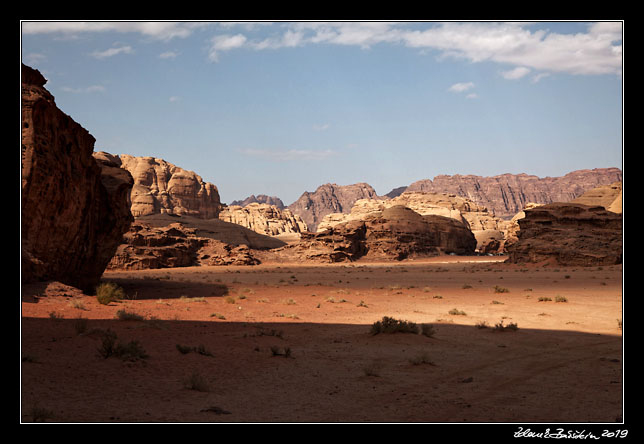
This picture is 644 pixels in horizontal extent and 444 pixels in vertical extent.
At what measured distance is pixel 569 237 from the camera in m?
46.8

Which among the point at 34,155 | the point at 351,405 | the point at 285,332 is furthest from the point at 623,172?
the point at 34,155

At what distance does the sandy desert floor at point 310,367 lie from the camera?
645 cm

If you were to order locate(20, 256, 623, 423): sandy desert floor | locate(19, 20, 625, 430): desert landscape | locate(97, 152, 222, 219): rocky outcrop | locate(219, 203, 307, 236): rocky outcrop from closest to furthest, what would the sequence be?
locate(20, 256, 623, 423): sandy desert floor < locate(19, 20, 625, 430): desert landscape < locate(97, 152, 222, 219): rocky outcrop < locate(219, 203, 307, 236): rocky outcrop

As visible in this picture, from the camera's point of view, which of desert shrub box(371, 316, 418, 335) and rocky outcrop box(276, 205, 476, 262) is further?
rocky outcrop box(276, 205, 476, 262)

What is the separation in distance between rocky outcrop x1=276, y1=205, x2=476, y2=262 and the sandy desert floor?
5612 centimetres

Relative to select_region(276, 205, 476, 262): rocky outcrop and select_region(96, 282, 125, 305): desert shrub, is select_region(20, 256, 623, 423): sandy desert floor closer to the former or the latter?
select_region(96, 282, 125, 305): desert shrub

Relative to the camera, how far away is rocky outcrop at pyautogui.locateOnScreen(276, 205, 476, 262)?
7369cm

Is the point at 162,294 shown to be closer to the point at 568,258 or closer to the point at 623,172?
A: the point at 623,172

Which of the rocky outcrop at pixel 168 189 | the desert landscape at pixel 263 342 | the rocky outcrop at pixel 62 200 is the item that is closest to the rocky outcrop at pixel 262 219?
the rocky outcrop at pixel 168 189

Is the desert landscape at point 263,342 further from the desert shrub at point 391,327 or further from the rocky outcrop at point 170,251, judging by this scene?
the rocky outcrop at point 170,251

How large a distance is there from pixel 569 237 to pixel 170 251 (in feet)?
132

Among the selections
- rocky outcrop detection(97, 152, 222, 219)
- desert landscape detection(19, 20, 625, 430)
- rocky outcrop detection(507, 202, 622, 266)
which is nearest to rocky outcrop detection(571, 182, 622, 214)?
rocky outcrop detection(507, 202, 622, 266)

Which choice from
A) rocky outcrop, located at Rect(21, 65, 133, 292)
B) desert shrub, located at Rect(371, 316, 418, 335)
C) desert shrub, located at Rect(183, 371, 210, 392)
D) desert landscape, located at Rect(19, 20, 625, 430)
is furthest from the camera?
rocky outcrop, located at Rect(21, 65, 133, 292)

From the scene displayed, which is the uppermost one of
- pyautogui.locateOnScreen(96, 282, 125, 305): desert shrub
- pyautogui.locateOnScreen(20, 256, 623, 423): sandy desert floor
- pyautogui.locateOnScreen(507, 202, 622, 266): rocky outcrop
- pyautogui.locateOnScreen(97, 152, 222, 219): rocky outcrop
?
pyautogui.locateOnScreen(97, 152, 222, 219): rocky outcrop
